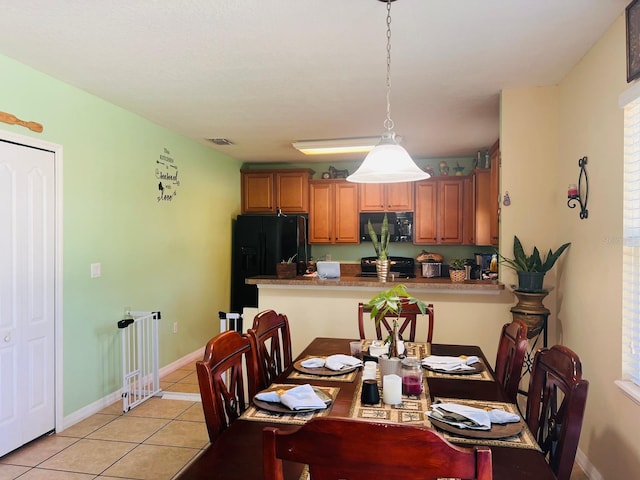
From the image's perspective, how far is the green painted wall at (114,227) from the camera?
10.3 ft

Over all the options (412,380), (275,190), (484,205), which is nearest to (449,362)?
(412,380)

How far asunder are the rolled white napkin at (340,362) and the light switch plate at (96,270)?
2.22 meters

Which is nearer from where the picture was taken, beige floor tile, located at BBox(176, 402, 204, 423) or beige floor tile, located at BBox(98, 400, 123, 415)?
beige floor tile, located at BBox(176, 402, 204, 423)

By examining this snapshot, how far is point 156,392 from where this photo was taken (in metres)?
3.84

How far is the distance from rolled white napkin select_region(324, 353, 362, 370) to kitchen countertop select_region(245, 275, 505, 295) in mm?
1211

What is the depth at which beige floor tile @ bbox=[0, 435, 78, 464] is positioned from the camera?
8.82 feet

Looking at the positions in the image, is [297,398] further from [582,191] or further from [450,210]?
[450,210]

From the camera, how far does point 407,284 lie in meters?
3.27

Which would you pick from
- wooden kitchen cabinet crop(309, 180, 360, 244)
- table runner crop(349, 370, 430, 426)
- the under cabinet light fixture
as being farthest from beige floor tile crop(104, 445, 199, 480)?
wooden kitchen cabinet crop(309, 180, 360, 244)

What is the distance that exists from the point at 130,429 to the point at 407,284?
2.28 metres

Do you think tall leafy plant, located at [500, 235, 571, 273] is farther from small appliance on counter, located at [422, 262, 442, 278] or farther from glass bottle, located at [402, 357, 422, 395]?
small appliance on counter, located at [422, 262, 442, 278]

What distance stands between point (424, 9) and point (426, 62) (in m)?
0.65

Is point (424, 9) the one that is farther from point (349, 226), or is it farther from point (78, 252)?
point (349, 226)

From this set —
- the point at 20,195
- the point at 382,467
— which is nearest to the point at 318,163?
the point at 20,195
